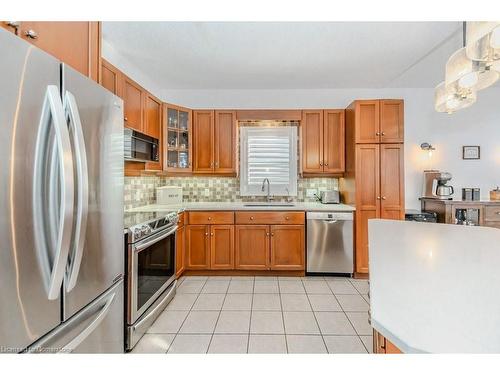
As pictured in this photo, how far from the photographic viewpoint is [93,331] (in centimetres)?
125

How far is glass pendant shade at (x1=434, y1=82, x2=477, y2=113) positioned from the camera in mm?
1734

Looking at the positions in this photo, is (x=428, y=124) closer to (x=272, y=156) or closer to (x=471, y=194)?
(x=471, y=194)


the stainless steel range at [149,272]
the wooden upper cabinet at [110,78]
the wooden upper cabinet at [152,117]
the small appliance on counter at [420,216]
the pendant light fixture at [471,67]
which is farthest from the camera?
the small appliance on counter at [420,216]

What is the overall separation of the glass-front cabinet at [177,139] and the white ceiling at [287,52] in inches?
17.8

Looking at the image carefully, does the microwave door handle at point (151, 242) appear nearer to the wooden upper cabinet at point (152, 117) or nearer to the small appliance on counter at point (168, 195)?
the small appliance on counter at point (168, 195)

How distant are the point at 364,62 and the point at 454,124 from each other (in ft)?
6.49

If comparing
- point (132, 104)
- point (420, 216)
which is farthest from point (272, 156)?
point (420, 216)

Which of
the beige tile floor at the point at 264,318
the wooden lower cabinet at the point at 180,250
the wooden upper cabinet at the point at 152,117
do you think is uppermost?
the wooden upper cabinet at the point at 152,117

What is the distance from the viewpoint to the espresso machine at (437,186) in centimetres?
350

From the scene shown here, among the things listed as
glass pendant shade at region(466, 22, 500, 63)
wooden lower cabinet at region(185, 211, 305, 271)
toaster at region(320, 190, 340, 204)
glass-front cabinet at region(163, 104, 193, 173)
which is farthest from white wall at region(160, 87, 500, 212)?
glass pendant shade at region(466, 22, 500, 63)

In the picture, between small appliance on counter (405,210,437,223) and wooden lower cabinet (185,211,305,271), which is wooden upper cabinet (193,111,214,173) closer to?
wooden lower cabinet (185,211,305,271)

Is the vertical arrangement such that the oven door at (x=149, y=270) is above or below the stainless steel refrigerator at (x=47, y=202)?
below

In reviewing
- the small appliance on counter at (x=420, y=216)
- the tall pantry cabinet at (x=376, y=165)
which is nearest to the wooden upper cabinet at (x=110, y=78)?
the tall pantry cabinet at (x=376, y=165)
